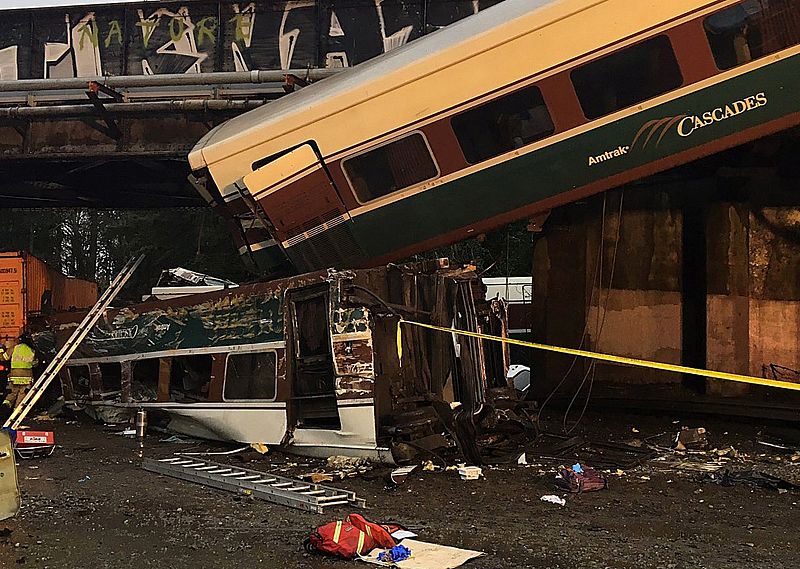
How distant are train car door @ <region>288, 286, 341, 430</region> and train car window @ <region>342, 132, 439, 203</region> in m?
1.74

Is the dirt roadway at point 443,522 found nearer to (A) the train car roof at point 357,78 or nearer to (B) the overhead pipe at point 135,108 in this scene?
(A) the train car roof at point 357,78

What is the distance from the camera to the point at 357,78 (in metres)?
9.33

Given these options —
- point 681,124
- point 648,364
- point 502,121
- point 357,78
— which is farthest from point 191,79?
point 648,364

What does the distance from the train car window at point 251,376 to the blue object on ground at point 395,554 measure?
12.8ft

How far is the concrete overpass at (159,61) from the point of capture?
12.9 meters

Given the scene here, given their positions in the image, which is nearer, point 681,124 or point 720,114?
point 720,114

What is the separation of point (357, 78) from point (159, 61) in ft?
20.5

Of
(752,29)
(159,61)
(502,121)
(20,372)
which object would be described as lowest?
(20,372)

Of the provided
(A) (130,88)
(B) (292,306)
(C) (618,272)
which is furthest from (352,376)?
(A) (130,88)

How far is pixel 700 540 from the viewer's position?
5625mm

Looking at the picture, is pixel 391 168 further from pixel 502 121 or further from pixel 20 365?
pixel 20 365

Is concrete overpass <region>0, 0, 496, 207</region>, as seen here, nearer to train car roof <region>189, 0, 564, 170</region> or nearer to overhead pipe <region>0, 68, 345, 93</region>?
overhead pipe <region>0, 68, 345, 93</region>

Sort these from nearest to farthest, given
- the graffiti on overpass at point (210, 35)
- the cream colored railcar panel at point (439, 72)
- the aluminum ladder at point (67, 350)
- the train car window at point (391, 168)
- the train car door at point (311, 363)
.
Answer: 1. the cream colored railcar panel at point (439, 72)
2. the train car door at point (311, 363)
3. the train car window at point (391, 168)
4. the aluminum ladder at point (67, 350)
5. the graffiti on overpass at point (210, 35)

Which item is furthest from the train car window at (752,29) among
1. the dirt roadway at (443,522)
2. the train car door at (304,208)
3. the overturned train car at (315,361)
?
the train car door at (304,208)
